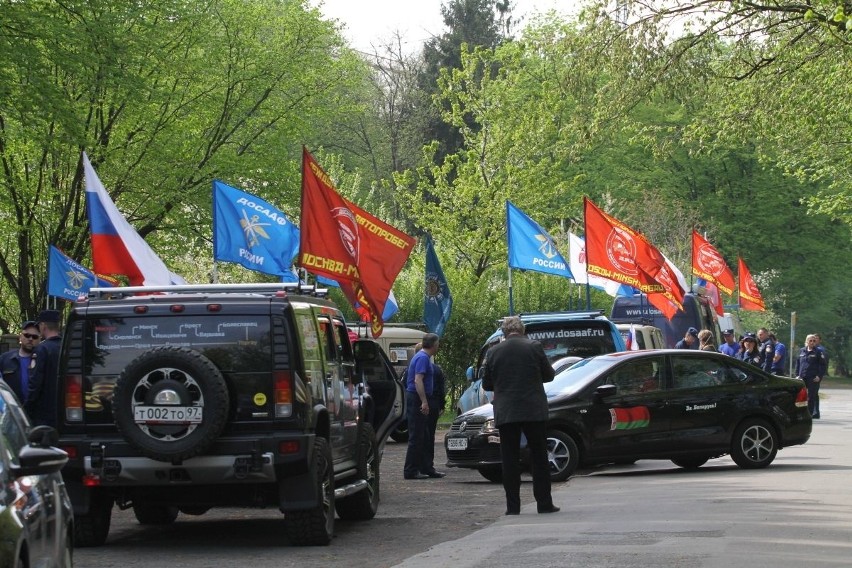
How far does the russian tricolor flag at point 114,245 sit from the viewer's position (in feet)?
60.2

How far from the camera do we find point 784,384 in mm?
18453

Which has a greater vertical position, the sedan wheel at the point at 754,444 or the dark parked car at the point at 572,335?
the dark parked car at the point at 572,335

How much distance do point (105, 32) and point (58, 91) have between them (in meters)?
2.09

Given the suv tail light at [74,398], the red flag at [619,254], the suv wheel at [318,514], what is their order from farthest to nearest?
the red flag at [619,254] → the suv wheel at [318,514] → the suv tail light at [74,398]

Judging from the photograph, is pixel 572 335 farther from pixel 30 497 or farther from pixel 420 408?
pixel 30 497

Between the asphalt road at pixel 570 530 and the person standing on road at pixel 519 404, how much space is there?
320 millimetres

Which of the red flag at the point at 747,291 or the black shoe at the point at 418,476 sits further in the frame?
the red flag at the point at 747,291

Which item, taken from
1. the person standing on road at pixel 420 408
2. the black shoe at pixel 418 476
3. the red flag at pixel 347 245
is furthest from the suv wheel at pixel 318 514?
the black shoe at pixel 418 476

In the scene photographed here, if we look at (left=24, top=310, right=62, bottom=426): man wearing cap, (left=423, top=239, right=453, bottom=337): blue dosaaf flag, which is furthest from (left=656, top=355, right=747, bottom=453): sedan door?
(left=423, top=239, right=453, bottom=337): blue dosaaf flag

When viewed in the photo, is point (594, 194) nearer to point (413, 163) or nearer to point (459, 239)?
point (413, 163)

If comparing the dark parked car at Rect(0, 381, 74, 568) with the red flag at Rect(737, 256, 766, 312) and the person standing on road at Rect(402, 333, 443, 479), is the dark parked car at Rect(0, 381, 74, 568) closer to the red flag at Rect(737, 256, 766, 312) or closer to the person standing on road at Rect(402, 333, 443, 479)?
the person standing on road at Rect(402, 333, 443, 479)

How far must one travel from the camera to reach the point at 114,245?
18.6m

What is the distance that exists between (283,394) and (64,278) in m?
14.2

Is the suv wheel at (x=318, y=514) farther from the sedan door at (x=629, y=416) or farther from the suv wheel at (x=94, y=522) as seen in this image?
the sedan door at (x=629, y=416)
